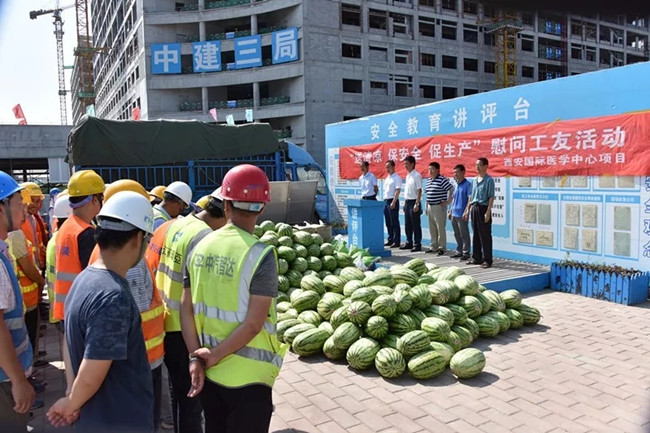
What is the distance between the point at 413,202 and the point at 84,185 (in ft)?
25.5

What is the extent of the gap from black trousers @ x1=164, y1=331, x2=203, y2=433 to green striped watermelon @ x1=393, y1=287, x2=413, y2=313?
2.77m

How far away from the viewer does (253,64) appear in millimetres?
41312

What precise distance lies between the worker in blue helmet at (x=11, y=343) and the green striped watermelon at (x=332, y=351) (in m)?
3.06

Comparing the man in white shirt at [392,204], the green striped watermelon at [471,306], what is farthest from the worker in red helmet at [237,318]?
the man in white shirt at [392,204]

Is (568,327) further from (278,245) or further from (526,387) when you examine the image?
(278,245)

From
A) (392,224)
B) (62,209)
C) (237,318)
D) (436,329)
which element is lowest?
(436,329)

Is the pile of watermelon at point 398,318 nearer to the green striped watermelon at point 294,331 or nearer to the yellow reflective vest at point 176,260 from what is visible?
the green striped watermelon at point 294,331

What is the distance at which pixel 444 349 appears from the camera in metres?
5.11

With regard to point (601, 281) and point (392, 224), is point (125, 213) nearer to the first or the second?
point (601, 281)

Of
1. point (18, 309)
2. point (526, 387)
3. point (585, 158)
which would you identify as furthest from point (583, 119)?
point (18, 309)

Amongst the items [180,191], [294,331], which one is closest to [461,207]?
[294,331]

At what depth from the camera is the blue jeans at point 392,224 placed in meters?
11.3

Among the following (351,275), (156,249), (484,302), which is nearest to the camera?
(156,249)

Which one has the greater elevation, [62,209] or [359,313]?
[62,209]
